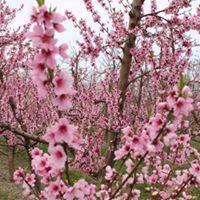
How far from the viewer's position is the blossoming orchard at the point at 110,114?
1.69 m

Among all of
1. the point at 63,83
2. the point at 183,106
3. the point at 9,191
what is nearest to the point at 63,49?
the point at 63,83

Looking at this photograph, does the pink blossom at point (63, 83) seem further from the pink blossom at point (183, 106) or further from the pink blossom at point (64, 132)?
the pink blossom at point (183, 106)

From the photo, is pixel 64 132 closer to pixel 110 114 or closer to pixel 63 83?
pixel 63 83

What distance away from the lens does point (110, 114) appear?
22.1ft

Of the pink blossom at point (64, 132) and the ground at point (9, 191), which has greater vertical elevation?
the pink blossom at point (64, 132)

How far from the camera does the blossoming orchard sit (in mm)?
1691

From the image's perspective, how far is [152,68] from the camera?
6.27 m

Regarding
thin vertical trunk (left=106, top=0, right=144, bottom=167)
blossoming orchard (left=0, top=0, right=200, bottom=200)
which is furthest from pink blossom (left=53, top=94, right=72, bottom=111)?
thin vertical trunk (left=106, top=0, right=144, bottom=167)

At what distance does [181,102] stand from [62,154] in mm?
608

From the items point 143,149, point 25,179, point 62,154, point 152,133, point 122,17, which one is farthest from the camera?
point 122,17

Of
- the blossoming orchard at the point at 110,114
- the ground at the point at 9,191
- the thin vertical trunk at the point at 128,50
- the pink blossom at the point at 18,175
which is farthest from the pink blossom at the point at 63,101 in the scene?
Result: the ground at the point at 9,191

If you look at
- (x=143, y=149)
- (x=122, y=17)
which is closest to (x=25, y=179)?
(x=143, y=149)

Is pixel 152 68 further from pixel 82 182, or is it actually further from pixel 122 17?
pixel 82 182

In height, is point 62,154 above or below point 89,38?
below
